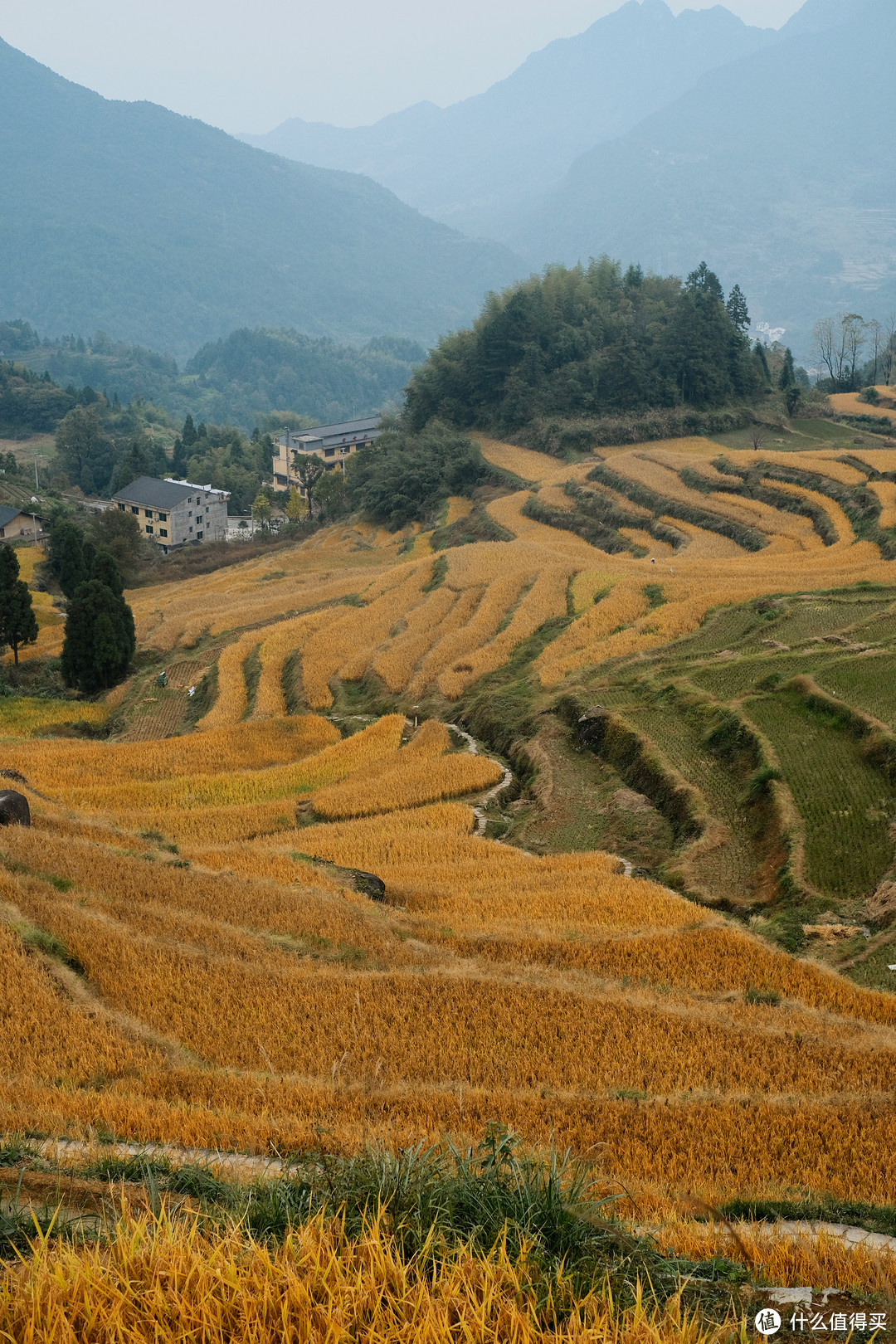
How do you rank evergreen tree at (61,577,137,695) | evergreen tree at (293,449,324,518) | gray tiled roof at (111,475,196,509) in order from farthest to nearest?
evergreen tree at (293,449,324,518)
gray tiled roof at (111,475,196,509)
evergreen tree at (61,577,137,695)

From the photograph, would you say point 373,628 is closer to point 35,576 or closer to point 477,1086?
point 477,1086

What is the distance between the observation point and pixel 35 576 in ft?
220

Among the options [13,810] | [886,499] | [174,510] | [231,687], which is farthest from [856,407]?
[13,810]

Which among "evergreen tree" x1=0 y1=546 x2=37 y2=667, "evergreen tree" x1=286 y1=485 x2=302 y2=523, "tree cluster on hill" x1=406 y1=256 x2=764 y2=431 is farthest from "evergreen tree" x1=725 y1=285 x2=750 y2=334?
"evergreen tree" x1=0 y1=546 x2=37 y2=667

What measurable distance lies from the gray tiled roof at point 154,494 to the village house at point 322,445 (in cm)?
2218

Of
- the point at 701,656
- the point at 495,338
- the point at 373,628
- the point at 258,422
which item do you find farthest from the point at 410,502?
the point at 258,422

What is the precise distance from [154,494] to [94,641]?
55.6 m

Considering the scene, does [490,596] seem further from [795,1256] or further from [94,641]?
[795,1256]

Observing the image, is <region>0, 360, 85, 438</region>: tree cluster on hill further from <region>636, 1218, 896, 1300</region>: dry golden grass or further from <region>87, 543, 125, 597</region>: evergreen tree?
<region>636, 1218, 896, 1300</region>: dry golden grass

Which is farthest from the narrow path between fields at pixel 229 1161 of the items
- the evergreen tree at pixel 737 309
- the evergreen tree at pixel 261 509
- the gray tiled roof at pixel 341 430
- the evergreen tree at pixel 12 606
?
the gray tiled roof at pixel 341 430

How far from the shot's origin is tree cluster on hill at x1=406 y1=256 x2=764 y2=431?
76.2 metres

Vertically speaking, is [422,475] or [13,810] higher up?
[422,475]

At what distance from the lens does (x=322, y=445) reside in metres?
118

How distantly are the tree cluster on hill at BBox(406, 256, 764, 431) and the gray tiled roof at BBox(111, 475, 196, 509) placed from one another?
70.1ft
